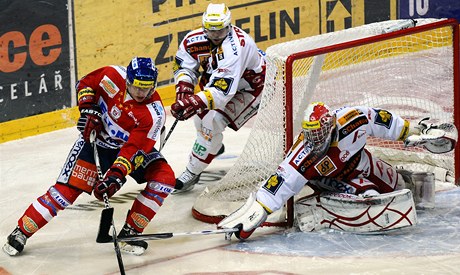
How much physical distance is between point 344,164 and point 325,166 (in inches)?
5.0

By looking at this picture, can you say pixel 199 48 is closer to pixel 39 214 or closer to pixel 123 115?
pixel 123 115

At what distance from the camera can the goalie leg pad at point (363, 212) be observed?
6047 mm

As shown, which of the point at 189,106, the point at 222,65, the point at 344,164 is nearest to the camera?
the point at 344,164

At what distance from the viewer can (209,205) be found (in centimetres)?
661

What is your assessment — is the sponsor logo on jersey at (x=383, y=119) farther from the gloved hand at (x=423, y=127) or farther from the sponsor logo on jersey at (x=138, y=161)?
the sponsor logo on jersey at (x=138, y=161)

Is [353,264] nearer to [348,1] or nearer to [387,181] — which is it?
[387,181]

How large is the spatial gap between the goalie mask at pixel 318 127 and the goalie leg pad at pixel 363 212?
0.30 metres

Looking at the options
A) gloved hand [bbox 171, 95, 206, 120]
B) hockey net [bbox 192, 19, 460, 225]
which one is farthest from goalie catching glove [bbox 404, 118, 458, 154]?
gloved hand [bbox 171, 95, 206, 120]

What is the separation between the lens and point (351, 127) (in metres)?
6.17

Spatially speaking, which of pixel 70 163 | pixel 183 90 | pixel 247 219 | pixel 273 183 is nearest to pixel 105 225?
Result: pixel 70 163

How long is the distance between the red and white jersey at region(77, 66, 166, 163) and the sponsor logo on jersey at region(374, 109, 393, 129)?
3.80 ft

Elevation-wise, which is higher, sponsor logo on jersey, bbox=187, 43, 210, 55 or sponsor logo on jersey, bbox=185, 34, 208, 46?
sponsor logo on jersey, bbox=185, 34, 208, 46

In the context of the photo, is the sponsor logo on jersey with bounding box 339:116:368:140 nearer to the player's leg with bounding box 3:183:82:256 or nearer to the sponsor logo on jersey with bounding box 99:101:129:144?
the sponsor logo on jersey with bounding box 99:101:129:144

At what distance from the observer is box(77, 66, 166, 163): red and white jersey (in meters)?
5.90
